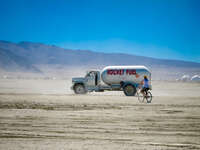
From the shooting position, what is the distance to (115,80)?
2467 cm

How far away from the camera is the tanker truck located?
24.2 meters

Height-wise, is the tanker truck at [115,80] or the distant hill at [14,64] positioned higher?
the distant hill at [14,64]

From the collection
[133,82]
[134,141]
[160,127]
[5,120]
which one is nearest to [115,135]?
[134,141]

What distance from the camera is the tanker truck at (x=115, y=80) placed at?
954 inches

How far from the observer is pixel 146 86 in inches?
717

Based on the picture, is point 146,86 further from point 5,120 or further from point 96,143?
point 96,143

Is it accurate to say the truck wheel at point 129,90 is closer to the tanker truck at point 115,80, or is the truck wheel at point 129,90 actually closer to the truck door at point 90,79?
the tanker truck at point 115,80

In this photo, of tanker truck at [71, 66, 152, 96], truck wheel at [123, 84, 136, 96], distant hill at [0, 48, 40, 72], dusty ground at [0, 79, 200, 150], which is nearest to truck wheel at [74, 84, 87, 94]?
tanker truck at [71, 66, 152, 96]

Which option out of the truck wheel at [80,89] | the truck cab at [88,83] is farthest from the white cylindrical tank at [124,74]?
the truck wheel at [80,89]

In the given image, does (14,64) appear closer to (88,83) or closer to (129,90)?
(88,83)

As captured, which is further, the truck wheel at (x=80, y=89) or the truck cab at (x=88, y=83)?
the truck wheel at (x=80, y=89)

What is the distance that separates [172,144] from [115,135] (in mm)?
1696

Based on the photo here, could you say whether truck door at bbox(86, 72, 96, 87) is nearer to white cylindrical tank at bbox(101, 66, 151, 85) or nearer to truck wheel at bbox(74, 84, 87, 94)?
truck wheel at bbox(74, 84, 87, 94)

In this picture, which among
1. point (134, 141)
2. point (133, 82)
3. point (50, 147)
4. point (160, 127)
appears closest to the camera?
point (50, 147)
